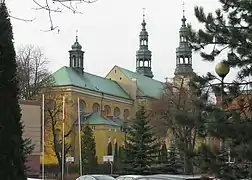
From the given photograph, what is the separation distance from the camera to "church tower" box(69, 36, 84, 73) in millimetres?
94062

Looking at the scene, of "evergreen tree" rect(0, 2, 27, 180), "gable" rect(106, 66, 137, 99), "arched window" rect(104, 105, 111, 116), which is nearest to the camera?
"evergreen tree" rect(0, 2, 27, 180)

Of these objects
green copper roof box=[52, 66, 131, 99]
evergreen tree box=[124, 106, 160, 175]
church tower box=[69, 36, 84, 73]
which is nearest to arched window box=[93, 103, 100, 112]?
green copper roof box=[52, 66, 131, 99]

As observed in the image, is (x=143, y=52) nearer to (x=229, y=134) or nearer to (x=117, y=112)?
(x=117, y=112)

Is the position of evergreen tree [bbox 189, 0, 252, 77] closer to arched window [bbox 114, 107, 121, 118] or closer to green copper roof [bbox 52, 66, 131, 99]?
green copper roof [bbox 52, 66, 131, 99]

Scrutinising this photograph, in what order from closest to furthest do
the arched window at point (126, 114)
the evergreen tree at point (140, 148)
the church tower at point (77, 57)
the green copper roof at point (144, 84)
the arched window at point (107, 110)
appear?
the evergreen tree at point (140, 148)
the arched window at point (107, 110)
the church tower at point (77, 57)
the arched window at point (126, 114)
the green copper roof at point (144, 84)

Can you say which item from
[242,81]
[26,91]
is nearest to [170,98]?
[26,91]

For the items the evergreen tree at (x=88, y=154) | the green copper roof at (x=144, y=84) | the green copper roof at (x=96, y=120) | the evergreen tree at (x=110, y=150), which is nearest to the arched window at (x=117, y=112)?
the green copper roof at (x=144, y=84)

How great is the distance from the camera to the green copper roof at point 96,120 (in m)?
83.3

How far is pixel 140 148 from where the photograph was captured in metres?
49.6

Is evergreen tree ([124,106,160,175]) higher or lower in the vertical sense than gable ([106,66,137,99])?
lower

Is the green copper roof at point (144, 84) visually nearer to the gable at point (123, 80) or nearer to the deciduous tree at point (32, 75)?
the gable at point (123, 80)

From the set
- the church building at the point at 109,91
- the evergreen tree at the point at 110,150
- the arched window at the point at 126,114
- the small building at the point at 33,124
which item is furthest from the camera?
the arched window at the point at 126,114

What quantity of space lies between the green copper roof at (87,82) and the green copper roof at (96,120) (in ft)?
16.4

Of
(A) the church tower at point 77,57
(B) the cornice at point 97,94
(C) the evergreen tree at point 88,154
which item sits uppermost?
(A) the church tower at point 77,57
